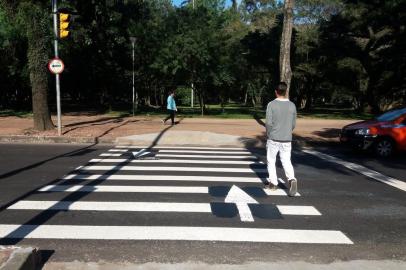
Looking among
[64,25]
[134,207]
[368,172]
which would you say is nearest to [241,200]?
[134,207]

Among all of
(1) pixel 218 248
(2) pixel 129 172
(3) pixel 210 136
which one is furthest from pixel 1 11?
(1) pixel 218 248

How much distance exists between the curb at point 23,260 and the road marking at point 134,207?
239 centimetres

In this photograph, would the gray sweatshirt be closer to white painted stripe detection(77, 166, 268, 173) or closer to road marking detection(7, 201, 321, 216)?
road marking detection(7, 201, 321, 216)

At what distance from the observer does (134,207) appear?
6.97 meters

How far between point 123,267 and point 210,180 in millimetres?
4764

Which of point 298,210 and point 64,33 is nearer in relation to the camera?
point 298,210

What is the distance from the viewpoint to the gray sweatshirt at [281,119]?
25.4ft

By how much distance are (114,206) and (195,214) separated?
1.34 meters

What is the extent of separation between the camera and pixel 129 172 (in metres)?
10.0

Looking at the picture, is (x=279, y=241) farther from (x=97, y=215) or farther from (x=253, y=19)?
(x=253, y=19)

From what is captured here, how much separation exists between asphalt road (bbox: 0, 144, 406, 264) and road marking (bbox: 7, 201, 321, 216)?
16 mm

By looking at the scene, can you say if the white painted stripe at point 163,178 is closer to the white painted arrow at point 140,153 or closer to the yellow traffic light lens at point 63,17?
the white painted arrow at point 140,153

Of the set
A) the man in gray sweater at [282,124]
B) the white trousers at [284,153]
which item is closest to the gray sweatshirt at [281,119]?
the man in gray sweater at [282,124]

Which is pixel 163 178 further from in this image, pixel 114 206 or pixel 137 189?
pixel 114 206
